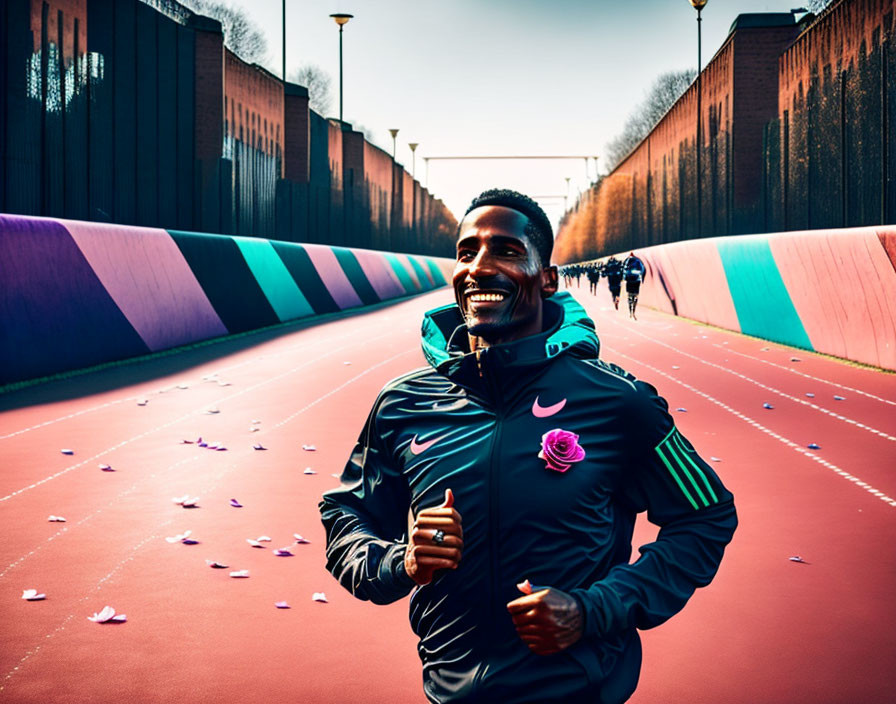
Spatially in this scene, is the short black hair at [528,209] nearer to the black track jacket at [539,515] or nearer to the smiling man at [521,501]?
the smiling man at [521,501]

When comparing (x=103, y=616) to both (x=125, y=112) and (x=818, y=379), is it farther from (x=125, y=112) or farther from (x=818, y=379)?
(x=125, y=112)

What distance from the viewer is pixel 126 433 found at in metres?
9.96

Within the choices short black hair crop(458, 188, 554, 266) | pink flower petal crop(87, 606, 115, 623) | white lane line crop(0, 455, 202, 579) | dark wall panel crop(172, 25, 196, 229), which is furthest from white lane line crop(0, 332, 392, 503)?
dark wall panel crop(172, 25, 196, 229)

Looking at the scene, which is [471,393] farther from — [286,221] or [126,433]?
[286,221]

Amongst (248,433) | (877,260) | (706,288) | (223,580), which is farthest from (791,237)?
(223,580)

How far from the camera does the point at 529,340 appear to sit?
7.92ft

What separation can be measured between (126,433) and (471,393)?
8.09m

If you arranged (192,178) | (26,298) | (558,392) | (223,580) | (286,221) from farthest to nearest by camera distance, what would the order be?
1. (286,221)
2. (192,178)
3. (26,298)
4. (223,580)
5. (558,392)

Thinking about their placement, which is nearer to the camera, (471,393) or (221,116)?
(471,393)

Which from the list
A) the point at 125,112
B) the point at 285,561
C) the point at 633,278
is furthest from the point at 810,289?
the point at 285,561

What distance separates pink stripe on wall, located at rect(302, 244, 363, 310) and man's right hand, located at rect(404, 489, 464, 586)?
26674 millimetres

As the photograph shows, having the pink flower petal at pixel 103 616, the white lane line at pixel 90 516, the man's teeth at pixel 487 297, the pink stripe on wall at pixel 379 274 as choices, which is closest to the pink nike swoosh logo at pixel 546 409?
the man's teeth at pixel 487 297

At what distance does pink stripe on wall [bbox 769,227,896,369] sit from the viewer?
49.1 ft

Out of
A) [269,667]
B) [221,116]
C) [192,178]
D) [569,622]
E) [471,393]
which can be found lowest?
[269,667]
